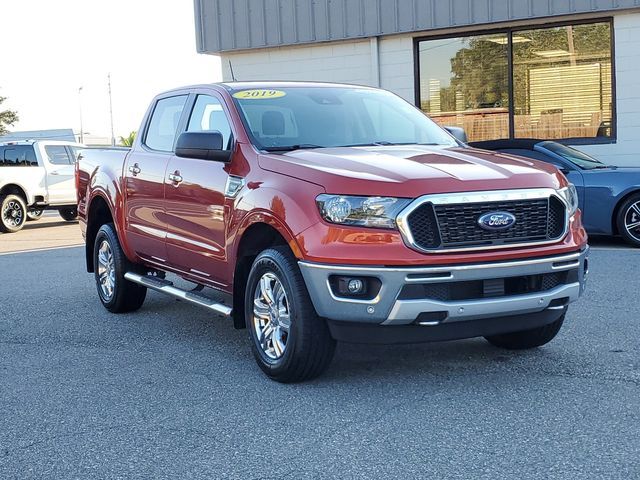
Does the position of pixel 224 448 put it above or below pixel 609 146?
below

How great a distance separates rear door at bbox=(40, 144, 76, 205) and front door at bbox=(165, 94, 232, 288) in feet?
43.6

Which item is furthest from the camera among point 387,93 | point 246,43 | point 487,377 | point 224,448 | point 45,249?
point 246,43

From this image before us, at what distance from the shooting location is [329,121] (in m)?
6.32

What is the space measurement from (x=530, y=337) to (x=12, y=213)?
15.1 meters

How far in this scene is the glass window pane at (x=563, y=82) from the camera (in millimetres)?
15625

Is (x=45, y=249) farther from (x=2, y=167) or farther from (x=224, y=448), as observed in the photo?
(x=224, y=448)

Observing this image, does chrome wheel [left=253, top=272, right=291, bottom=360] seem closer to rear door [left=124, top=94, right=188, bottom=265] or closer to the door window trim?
rear door [left=124, top=94, right=188, bottom=265]

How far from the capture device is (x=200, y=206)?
20.4 ft

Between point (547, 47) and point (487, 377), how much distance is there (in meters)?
11.9

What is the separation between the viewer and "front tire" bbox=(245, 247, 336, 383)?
5.12m

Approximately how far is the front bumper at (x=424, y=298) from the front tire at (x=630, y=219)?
6674 mm

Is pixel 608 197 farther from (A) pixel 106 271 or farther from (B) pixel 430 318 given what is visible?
(B) pixel 430 318

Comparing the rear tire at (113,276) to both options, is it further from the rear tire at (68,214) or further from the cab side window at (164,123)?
the rear tire at (68,214)

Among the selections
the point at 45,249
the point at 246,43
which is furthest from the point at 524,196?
the point at 246,43
